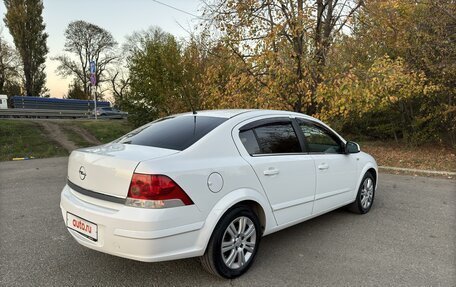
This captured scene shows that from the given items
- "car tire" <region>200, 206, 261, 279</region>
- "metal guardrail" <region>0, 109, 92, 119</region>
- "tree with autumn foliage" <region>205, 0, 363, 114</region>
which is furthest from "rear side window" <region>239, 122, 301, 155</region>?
"metal guardrail" <region>0, 109, 92, 119</region>

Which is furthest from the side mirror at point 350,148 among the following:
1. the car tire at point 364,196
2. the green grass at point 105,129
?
the green grass at point 105,129

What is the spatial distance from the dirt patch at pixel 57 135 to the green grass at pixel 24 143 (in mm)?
246

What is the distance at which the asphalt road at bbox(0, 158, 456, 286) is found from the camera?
3.08 meters

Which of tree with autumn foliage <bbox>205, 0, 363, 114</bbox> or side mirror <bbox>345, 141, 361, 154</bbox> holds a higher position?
tree with autumn foliage <bbox>205, 0, 363, 114</bbox>

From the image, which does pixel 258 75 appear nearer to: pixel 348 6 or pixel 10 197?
pixel 348 6

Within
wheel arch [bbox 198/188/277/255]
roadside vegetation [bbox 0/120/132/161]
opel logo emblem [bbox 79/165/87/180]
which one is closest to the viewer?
wheel arch [bbox 198/188/277/255]

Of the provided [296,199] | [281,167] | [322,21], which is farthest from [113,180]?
[322,21]

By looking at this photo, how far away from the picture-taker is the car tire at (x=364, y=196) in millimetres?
4883

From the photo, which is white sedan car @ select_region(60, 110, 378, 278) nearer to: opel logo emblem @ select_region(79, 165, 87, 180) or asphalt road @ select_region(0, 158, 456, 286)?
opel logo emblem @ select_region(79, 165, 87, 180)

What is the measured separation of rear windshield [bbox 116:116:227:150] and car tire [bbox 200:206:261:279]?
751 mm

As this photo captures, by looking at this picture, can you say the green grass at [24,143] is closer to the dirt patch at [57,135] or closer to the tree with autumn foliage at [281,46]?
the dirt patch at [57,135]

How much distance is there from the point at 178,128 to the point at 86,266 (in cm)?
160

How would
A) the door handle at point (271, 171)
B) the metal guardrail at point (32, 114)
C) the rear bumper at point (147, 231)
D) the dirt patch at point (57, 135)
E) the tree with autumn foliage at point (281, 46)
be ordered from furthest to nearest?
the metal guardrail at point (32, 114), the dirt patch at point (57, 135), the tree with autumn foliage at point (281, 46), the door handle at point (271, 171), the rear bumper at point (147, 231)

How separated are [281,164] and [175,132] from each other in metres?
1.12
